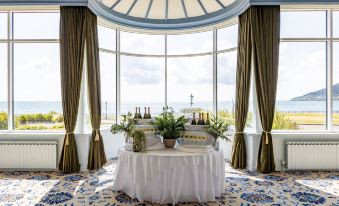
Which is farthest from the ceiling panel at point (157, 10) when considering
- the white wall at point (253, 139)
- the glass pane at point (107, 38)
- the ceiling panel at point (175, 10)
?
the white wall at point (253, 139)

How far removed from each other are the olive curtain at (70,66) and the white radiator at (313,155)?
4.60 meters

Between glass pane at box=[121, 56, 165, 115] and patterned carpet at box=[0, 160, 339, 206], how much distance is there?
2.38 m

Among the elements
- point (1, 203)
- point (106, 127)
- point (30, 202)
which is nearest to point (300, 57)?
point (106, 127)

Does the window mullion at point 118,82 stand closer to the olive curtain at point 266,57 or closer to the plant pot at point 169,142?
the plant pot at point 169,142

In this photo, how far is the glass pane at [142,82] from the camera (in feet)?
23.0

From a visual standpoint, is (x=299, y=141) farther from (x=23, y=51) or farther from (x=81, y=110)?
(x=23, y=51)

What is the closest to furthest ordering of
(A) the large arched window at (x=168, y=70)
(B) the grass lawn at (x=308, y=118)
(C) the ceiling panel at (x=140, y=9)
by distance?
(B) the grass lawn at (x=308, y=118) < (C) the ceiling panel at (x=140, y=9) < (A) the large arched window at (x=168, y=70)

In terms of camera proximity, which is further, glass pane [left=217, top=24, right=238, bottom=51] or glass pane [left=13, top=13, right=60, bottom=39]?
glass pane [left=217, top=24, right=238, bottom=51]

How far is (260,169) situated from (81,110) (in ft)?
13.5

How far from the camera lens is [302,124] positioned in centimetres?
588

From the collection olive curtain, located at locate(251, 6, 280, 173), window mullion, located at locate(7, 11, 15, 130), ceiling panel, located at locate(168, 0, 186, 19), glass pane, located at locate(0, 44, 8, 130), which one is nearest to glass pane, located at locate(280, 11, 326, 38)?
olive curtain, located at locate(251, 6, 280, 173)

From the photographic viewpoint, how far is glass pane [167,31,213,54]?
6859 millimetres

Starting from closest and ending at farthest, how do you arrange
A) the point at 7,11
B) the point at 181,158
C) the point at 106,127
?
the point at 181,158 < the point at 7,11 < the point at 106,127

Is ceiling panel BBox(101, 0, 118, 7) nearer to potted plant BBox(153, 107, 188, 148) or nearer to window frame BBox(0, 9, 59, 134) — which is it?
window frame BBox(0, 9, 59, 134)
